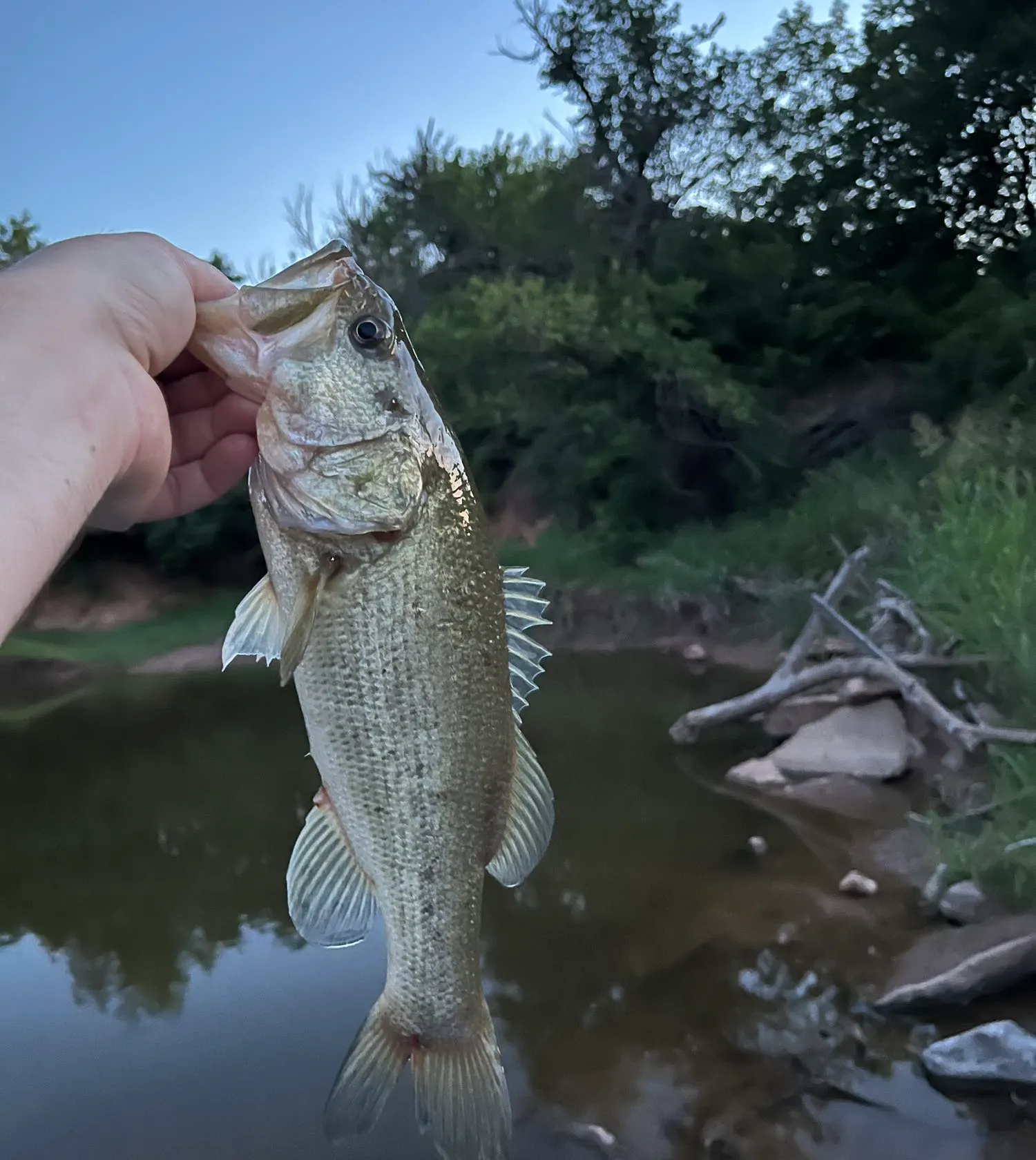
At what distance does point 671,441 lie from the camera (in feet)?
31.5

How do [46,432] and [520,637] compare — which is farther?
[520,637]

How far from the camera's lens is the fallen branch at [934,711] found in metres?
3.48

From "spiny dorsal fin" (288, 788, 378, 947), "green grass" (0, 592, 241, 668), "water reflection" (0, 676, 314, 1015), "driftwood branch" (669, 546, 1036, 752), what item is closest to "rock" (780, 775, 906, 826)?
"driftwood branch" (669, 546, 1036, 752)

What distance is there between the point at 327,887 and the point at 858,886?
118 inches

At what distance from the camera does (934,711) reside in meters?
3.91

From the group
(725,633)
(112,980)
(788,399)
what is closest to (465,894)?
(112,980)

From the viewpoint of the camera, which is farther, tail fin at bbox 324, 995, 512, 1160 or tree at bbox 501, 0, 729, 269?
tree at bbox 501, 0, 729, 269

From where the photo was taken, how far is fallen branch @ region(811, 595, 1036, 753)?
348 centimetres

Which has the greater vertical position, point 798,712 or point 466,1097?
point 466,1097

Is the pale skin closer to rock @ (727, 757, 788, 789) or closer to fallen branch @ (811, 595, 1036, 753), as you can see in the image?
fallen branch @ (811, 595, 1036, 753)

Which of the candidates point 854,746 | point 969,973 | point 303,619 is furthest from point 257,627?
point 854,746

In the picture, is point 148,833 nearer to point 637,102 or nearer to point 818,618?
point 818,618

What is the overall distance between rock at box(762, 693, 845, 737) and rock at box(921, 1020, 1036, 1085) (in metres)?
2.73

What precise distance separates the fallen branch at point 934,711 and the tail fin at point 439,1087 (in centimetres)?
295
